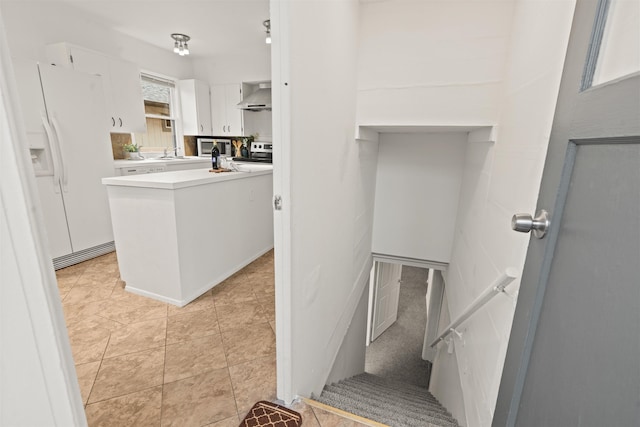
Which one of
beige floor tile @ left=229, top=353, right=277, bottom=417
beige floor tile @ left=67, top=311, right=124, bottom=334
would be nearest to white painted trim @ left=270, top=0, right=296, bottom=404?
beige floor tile @ left=229, top=353, right=277, bottom=417

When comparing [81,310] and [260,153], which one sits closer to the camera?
[81,310]

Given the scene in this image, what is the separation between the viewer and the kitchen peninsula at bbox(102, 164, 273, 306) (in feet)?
7.19

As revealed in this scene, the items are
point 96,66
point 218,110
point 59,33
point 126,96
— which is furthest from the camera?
point 218,110

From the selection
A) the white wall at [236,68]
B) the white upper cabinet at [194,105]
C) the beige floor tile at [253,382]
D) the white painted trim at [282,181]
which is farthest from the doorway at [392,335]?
the white upper cabinet at [194,105]

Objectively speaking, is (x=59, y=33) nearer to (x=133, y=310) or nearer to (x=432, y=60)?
(x=133, y=310)

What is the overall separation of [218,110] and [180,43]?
4.38 feet

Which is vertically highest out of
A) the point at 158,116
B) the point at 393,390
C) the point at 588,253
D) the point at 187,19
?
the point at 187,19

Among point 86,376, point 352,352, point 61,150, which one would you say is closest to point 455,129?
point 352,352

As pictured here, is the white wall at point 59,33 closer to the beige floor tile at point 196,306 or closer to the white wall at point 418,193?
the beige floor tile at point 196,306

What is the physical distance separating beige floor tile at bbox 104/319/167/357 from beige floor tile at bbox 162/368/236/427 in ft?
1.48

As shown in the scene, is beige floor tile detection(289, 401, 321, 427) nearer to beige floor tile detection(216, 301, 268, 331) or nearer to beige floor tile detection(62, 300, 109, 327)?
beige floor tile detection(216, 301, 268, 331)

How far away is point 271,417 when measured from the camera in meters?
1.36

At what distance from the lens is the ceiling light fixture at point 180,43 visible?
4.09 m

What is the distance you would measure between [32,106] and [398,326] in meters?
6.06
